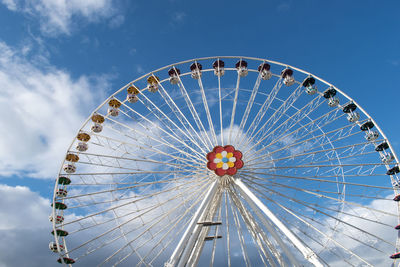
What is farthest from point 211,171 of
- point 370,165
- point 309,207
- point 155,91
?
point 370,165

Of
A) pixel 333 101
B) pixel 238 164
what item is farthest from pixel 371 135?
pixel 238 164

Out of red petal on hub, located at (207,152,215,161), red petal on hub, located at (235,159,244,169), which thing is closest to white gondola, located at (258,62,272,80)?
red petal on hub, located at (235,159,244,169)

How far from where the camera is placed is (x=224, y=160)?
1919cm

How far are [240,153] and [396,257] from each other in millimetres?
12706

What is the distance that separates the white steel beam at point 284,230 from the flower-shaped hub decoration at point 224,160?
34.6 inches

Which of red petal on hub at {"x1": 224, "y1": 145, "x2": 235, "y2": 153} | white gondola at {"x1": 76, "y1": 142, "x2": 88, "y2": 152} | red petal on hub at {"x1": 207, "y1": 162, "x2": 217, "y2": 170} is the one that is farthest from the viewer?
white gondola at {"x1": 76, "y1": 142, "x2": 88, "y2": 152}

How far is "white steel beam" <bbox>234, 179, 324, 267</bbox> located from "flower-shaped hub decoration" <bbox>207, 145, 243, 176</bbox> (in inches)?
34.6

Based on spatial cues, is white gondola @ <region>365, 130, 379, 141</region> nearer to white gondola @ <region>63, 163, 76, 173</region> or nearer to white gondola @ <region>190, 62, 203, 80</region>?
white gondola @ <region>190, 62, 203, 80</region>

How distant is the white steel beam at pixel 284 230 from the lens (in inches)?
570

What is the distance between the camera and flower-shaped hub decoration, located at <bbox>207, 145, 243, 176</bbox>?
18844 mm

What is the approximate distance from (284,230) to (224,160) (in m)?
5.59

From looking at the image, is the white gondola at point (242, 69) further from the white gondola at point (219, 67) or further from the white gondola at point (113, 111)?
the white gondola at point (113, 111)

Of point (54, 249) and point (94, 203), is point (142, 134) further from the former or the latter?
point (54, 249)

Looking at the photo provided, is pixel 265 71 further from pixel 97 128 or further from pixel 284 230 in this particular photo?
pixel 97 128
